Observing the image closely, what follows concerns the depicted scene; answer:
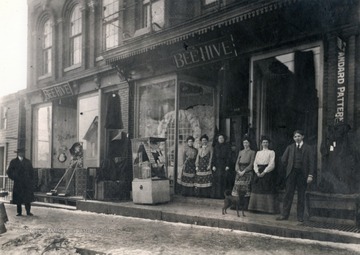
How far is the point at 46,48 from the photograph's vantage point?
17.9 meters

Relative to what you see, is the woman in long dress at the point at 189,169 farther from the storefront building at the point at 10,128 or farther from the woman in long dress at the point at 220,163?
the storefront building at the point at 10,128

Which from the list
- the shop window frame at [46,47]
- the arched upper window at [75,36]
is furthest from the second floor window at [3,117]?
the arched upper window at [75,36]

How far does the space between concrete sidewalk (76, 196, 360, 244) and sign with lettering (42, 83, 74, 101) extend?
20.8 ft

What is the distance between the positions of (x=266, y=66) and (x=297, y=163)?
305cm

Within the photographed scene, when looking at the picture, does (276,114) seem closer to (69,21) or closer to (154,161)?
(154,161)

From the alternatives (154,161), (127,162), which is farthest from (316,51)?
(127,162)

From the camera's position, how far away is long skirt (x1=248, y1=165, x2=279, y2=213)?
332 inches

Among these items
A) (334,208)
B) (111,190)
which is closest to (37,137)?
(111,190)

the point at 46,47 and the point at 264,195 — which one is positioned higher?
the point at 46,47

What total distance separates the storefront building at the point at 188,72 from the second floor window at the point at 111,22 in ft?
0.14

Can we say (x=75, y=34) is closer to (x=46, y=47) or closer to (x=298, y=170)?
(x=46, y=47)

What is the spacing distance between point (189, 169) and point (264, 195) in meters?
2.97

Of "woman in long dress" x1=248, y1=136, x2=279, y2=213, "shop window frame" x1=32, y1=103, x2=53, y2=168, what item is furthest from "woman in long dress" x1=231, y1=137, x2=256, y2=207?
"shop window frame" x1=32, y1=103, x2=53, y2=168

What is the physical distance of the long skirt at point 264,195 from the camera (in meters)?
8.43
